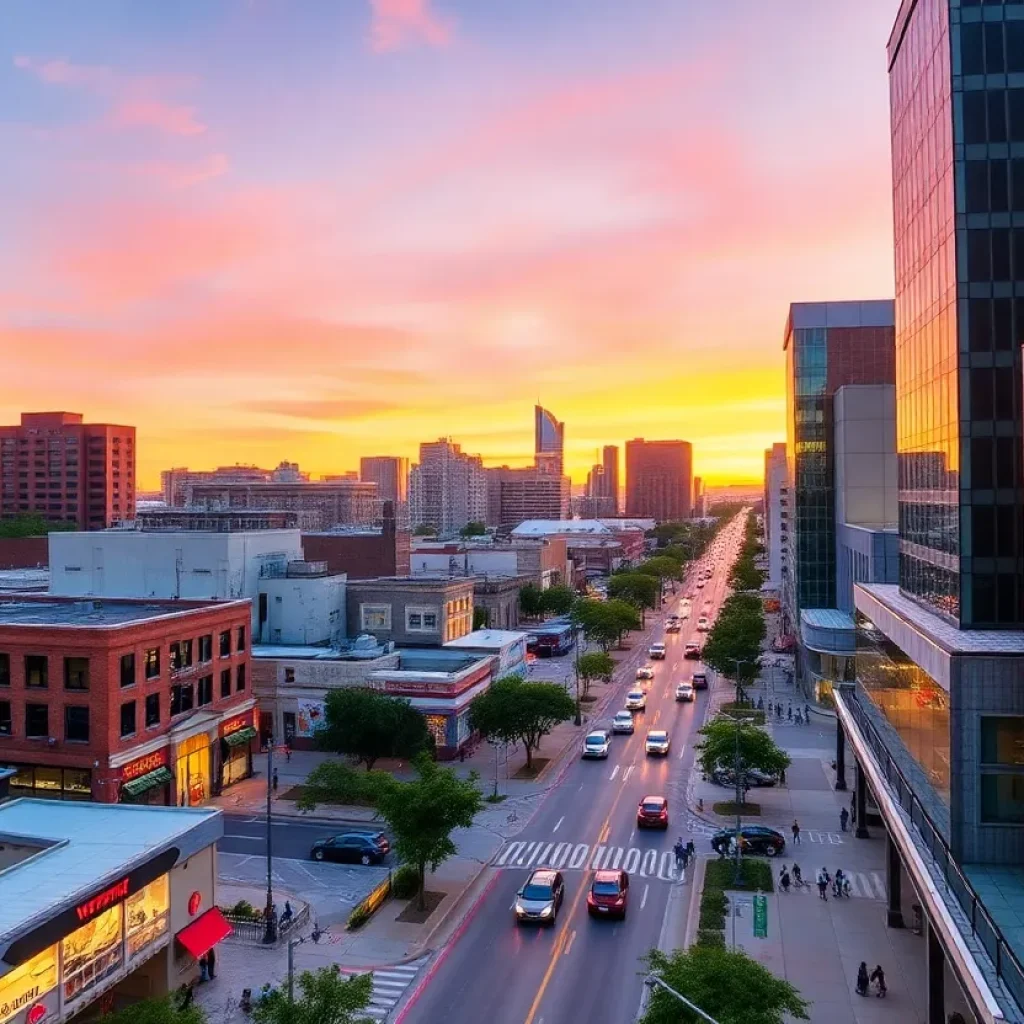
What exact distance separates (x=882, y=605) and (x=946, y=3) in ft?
71.5

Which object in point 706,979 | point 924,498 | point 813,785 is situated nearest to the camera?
point 706,979

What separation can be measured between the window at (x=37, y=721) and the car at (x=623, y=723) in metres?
39.0

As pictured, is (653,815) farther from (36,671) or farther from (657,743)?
(36,671)

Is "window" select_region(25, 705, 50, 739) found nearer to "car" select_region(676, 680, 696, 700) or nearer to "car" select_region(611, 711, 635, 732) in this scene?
"car" select_region(611, 711, 635, 732)

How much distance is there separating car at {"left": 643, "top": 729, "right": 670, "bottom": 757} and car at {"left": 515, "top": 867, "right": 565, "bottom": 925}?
84.6ft

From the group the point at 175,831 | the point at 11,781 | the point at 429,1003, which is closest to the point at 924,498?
Answer: the point at 429,1003

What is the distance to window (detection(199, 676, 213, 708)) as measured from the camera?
174 ft

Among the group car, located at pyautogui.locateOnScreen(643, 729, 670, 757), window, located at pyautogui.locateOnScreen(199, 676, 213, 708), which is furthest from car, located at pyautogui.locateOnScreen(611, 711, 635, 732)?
window, located at pyautogui.locateOnScreen(199, 676, 213, 708)

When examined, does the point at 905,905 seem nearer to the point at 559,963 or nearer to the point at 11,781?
the point at 559,963

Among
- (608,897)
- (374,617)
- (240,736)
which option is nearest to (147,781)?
(240,736)

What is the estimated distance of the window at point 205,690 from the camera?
53.1 metres

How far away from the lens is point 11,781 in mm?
45719

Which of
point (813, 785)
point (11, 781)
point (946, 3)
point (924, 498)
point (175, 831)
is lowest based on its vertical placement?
point (813, 785)

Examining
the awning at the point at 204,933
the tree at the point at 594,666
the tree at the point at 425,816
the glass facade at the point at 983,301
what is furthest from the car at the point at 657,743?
Result: the awning at the point at 204,933
